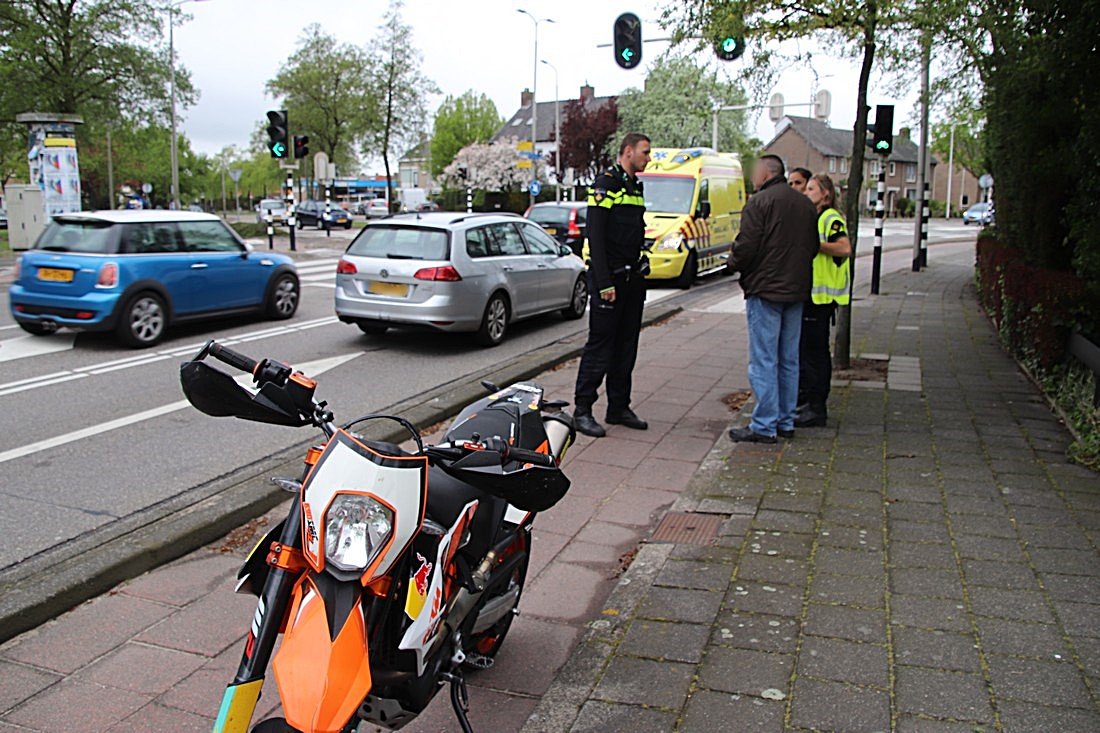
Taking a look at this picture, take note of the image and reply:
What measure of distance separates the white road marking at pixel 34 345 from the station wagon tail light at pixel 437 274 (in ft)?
13.4

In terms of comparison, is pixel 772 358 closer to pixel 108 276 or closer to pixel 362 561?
pixel 362 561

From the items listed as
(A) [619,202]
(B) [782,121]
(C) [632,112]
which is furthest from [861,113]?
(C) [632,112]

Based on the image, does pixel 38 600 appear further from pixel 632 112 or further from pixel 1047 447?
pixel 632 112

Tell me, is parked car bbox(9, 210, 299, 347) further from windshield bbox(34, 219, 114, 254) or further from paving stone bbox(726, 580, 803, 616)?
paving stone bbox(726, 580, 803, 616)

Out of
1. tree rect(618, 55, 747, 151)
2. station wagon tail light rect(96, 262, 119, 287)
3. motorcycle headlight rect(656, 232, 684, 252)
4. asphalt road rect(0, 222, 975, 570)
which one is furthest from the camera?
tree rect(618, 55, 747, 151)

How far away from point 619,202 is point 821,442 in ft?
7.24

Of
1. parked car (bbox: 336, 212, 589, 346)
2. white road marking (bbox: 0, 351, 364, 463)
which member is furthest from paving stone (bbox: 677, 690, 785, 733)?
parked car (bbox: 336, 212, 589, 346)

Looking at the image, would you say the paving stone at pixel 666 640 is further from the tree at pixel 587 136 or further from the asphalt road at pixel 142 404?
the tree at pixel 587 136

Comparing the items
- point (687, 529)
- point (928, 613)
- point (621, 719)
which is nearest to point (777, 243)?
point (687, 529)

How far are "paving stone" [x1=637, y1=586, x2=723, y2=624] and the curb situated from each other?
2494 mm

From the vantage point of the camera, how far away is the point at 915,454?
6332mm

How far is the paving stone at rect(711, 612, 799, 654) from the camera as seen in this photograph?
12.0 ft

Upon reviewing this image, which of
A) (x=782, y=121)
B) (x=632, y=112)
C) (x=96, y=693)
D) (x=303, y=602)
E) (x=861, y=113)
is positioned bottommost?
(x=96, y=693)

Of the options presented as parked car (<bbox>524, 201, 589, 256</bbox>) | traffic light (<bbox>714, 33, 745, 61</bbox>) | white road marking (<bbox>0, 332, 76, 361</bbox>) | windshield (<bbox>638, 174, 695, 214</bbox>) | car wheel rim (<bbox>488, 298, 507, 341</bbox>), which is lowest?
white road marking (<bbox>0, 332, 76, 361</bbox>)
